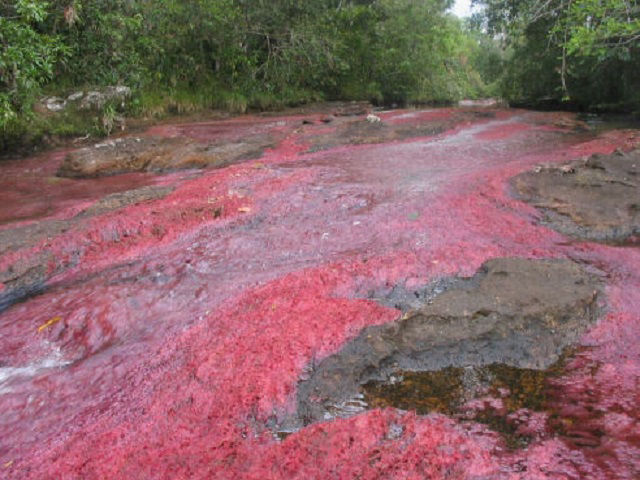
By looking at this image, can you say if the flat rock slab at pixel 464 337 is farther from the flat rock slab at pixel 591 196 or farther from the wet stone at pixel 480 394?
the flat rock slab at pixel 591 196

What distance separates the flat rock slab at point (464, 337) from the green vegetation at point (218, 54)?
9.29 m

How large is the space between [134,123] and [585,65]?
14119 millimetres

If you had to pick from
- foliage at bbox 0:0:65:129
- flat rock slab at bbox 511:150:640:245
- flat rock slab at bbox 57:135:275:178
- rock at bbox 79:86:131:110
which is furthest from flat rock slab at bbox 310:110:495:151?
rock at bbox 79:86:131:110

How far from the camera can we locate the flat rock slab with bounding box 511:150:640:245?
495cm

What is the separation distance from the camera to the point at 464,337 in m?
3.04

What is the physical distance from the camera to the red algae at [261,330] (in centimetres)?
226

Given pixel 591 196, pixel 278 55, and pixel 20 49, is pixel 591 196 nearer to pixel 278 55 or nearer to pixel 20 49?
pixel 20 49

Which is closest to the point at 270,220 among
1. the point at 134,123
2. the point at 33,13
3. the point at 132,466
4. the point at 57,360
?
the point at 57,360

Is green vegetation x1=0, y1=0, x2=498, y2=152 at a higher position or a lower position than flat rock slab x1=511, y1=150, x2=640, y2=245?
higher

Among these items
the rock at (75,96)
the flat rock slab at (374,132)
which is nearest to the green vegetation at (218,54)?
the rock at (75,96)

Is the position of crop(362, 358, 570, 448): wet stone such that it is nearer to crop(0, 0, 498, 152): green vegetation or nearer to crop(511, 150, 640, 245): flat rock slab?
crop(511, 150, 640, 245): flat rock slab

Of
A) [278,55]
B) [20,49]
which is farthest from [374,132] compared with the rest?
[278,55]

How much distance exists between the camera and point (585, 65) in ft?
50.1

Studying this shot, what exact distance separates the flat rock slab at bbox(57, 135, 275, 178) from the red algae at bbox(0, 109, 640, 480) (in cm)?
222
